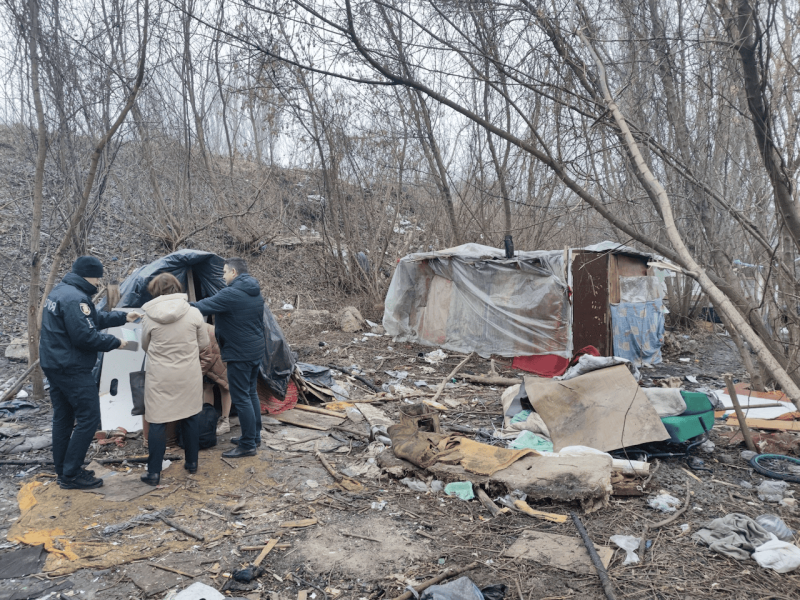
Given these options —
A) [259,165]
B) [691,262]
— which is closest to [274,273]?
[259,165]

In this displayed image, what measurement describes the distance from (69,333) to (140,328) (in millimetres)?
1573

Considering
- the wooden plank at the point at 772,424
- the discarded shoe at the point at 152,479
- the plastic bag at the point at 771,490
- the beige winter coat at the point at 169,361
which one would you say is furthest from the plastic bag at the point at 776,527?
the discarded shoe at the point at 152,479

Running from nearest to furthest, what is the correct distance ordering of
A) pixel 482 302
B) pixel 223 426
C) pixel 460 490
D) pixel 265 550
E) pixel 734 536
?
pixel 265 550, pixel 734 536, pixel 460 490, pixel 223 426, pixel 482 302

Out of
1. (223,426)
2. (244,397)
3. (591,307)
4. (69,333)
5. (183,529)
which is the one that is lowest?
(183,529)

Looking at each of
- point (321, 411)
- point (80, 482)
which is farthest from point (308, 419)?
point (80, 482)

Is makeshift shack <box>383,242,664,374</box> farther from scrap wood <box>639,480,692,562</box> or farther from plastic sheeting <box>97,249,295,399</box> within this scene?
scrap wood <box>639,480,692,562</box>

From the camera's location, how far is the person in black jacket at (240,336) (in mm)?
4965

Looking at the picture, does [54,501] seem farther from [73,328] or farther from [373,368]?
[373,368]

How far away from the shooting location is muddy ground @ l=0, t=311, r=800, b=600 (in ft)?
10.2

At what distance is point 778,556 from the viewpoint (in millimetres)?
3291

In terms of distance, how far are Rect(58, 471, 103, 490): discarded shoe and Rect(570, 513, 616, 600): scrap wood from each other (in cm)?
361

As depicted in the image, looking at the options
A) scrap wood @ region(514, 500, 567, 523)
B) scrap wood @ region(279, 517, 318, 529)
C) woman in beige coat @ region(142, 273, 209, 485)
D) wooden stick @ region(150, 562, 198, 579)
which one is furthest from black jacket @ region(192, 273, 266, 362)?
scrap wood @ region(514, 500, 567, 523)

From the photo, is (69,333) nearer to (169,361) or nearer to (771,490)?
(169,361)

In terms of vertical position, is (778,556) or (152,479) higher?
(152,479)
